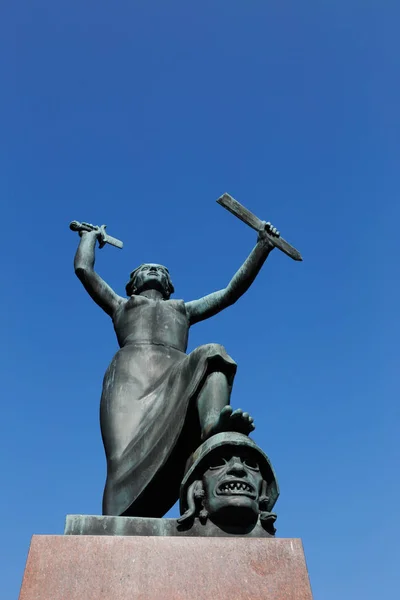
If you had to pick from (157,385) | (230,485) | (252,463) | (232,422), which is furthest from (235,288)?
(230,485)

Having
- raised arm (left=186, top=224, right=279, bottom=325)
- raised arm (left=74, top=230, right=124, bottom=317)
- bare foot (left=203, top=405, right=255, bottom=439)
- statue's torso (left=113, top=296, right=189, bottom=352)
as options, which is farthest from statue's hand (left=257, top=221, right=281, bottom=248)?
bare foot (left=203, top=405, right=255, bottom=439)

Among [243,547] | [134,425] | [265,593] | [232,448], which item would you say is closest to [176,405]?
[134,425]

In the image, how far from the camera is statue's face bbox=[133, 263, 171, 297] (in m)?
7.60

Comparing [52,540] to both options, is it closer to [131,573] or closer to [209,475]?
[131,573]

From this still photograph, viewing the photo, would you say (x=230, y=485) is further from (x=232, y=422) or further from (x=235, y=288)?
(x=235, y=288)

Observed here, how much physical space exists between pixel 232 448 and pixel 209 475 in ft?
0.84

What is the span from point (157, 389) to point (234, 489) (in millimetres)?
1819

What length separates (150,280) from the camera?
7594 millimetres

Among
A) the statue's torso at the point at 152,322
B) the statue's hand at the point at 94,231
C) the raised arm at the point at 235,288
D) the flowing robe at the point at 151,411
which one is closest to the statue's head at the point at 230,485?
the flowing robe at the point at 151,411

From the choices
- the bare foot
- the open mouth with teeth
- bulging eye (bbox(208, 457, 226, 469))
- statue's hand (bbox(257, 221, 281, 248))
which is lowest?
the open mouth with teeth

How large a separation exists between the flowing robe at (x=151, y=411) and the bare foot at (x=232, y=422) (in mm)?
490

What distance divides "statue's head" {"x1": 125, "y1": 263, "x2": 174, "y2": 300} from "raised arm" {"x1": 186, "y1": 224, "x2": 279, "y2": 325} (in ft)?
1.52

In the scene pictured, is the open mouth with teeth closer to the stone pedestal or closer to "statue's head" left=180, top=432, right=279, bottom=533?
"statue's head" left=180, top=432, right=279, bottom=533

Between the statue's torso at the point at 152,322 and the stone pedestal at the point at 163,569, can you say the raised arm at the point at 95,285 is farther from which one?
the stone pedestal at the point at 163,569
